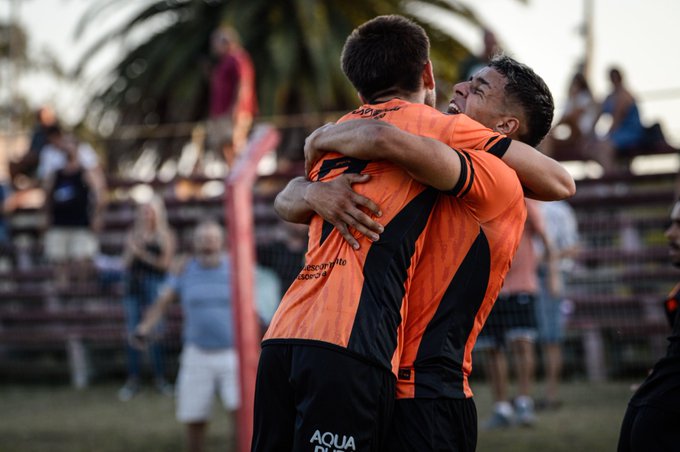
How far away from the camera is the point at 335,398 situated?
10.2 ft

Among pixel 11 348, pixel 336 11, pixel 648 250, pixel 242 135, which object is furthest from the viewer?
pixel 336 11

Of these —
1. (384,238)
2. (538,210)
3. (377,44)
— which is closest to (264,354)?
(384,238)

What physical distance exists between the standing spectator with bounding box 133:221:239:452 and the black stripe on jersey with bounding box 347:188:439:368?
4644 millimetres

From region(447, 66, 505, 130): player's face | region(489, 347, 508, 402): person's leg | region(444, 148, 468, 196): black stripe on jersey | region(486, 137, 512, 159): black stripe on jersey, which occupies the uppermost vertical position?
region(447, 66, 505, 130): player's face

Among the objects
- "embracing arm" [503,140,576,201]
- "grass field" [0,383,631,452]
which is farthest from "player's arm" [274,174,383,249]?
"grass field" [0,383,631,452]

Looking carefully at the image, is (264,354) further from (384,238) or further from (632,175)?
(632,175)

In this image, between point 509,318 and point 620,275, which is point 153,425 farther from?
point 620,275

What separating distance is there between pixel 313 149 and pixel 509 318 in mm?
5719

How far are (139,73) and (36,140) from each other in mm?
5952

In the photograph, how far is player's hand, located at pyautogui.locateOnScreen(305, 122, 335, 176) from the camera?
3.45 m

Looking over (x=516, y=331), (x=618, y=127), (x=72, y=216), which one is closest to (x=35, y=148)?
(x=72, y=216)

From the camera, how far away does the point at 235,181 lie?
25.8 feet

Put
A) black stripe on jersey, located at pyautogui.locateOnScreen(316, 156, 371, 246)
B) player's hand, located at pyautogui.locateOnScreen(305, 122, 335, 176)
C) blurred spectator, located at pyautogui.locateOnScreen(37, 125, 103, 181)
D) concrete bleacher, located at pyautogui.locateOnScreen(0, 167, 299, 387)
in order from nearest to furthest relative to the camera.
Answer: black stripe on jersey, located at pyautogui.locateOnScreen(316, 156, 371, 246) < player's hand, located at pyautogui.locateOnScreen(305, 122, 335, 176) < concrete bleacher, located at pyautogui.locateOnScreen(0, 167, 299, 387) < blurred spectator, located at pyautogui.locateOnScreen(37, 125, 103, 181)

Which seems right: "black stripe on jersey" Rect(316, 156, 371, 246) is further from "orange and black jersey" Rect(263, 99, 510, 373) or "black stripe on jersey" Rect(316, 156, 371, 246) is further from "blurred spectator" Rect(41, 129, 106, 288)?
"blurred spectator" Rect(41, 129, 106, 288)
